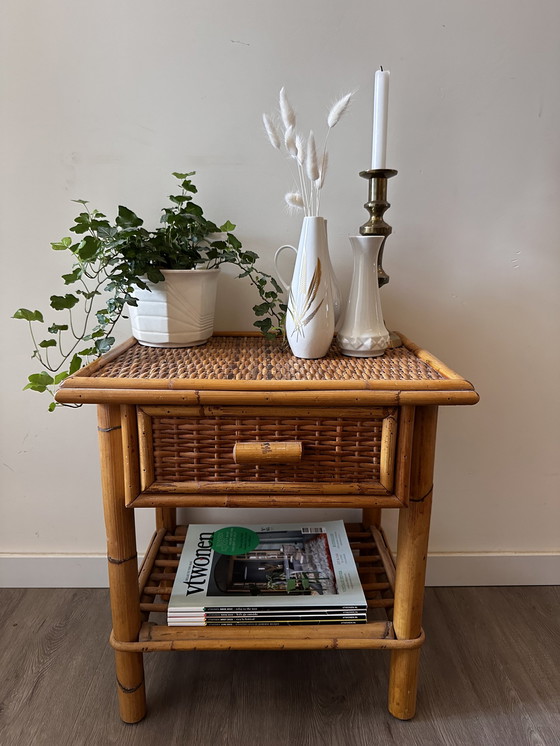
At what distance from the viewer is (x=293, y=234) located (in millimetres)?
1071

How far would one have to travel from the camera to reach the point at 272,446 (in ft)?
2.43

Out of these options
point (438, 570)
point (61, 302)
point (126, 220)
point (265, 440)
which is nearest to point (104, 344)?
point (61, 302)

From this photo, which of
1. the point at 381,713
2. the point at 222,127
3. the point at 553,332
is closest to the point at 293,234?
the point at 222,127

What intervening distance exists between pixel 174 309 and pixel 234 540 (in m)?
0.48

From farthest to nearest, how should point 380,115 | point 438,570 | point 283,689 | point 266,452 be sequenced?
point 438,570 < point 283,689 < point 380,115 < point 266,452

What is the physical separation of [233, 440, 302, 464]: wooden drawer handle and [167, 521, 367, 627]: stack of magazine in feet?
0.94

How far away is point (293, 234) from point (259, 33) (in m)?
0.37

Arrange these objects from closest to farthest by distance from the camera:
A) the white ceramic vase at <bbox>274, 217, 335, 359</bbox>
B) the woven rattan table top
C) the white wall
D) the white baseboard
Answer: the woven rattan table top → the white ceramic vase at <bbox>274, 217, 335, 359</bbox> → the white wall → the white baseboard

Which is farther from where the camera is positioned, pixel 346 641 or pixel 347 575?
pixel 347 575

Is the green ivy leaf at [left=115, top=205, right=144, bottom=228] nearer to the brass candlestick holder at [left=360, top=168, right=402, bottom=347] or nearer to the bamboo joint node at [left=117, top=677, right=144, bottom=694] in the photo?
the brass candlestick holder at [left=360, top=168, right=402, bottom=347]

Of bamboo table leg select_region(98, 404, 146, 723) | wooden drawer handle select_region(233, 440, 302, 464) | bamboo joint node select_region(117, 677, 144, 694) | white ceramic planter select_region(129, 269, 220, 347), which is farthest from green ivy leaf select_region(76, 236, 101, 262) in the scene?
bamboo joint node select_region(117, 677, 144, 694)

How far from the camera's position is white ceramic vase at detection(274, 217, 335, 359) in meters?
→ 0.83

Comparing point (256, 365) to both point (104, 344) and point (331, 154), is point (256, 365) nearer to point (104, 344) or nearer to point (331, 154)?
point (104, 344)

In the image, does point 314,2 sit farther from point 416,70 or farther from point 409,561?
point 409,561
